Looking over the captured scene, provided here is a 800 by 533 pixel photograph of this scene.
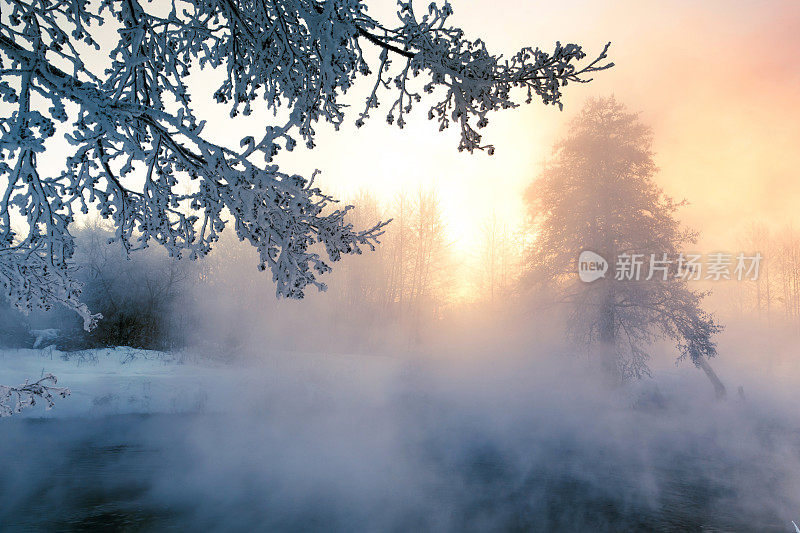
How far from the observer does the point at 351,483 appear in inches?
453

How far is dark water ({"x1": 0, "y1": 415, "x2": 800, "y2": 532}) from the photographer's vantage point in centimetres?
959

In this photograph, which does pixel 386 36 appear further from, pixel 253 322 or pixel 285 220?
pixel 253 322

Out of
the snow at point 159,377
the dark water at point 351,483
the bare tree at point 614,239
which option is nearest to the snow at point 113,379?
the snow at point 159,377

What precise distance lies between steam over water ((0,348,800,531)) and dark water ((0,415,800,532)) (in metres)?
0.05

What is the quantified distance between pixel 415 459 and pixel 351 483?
2361 millimetres

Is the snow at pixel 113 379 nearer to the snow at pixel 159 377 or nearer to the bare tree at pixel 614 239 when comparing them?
the snow at pixel 159 377

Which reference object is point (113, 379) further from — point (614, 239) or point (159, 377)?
point (614, 239)

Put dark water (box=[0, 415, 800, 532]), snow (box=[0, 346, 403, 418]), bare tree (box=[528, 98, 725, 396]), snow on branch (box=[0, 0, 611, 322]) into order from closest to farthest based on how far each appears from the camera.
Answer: snow on branch (box=[0, 0, 611, 322]) < dark water (box=[0, 415, 800, 532]) < snow (box=[0, 346, 403, 418]) < bare tree (box=[528, 98, 725, 396])

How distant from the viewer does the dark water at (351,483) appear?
9586 millimetres

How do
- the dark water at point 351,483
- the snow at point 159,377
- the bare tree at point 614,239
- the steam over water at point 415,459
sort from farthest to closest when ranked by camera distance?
the bare tree at point 614,239 < the snow at point 159,377 < the steam over water at point 415,459 < the dark water at point 351,483

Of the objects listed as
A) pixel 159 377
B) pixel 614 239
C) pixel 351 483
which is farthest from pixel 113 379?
pixel 614 239

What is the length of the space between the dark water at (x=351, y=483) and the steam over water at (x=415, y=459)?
0.18 feet

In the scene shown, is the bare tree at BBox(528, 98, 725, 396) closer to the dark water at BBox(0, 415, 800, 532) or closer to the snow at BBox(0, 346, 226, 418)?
the dark water at BBox(0, 415, 800, 532)

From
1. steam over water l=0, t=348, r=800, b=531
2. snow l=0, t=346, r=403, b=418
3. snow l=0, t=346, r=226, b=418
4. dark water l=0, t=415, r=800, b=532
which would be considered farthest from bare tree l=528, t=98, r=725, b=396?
snow l=0, t=346, r=226, b=418
